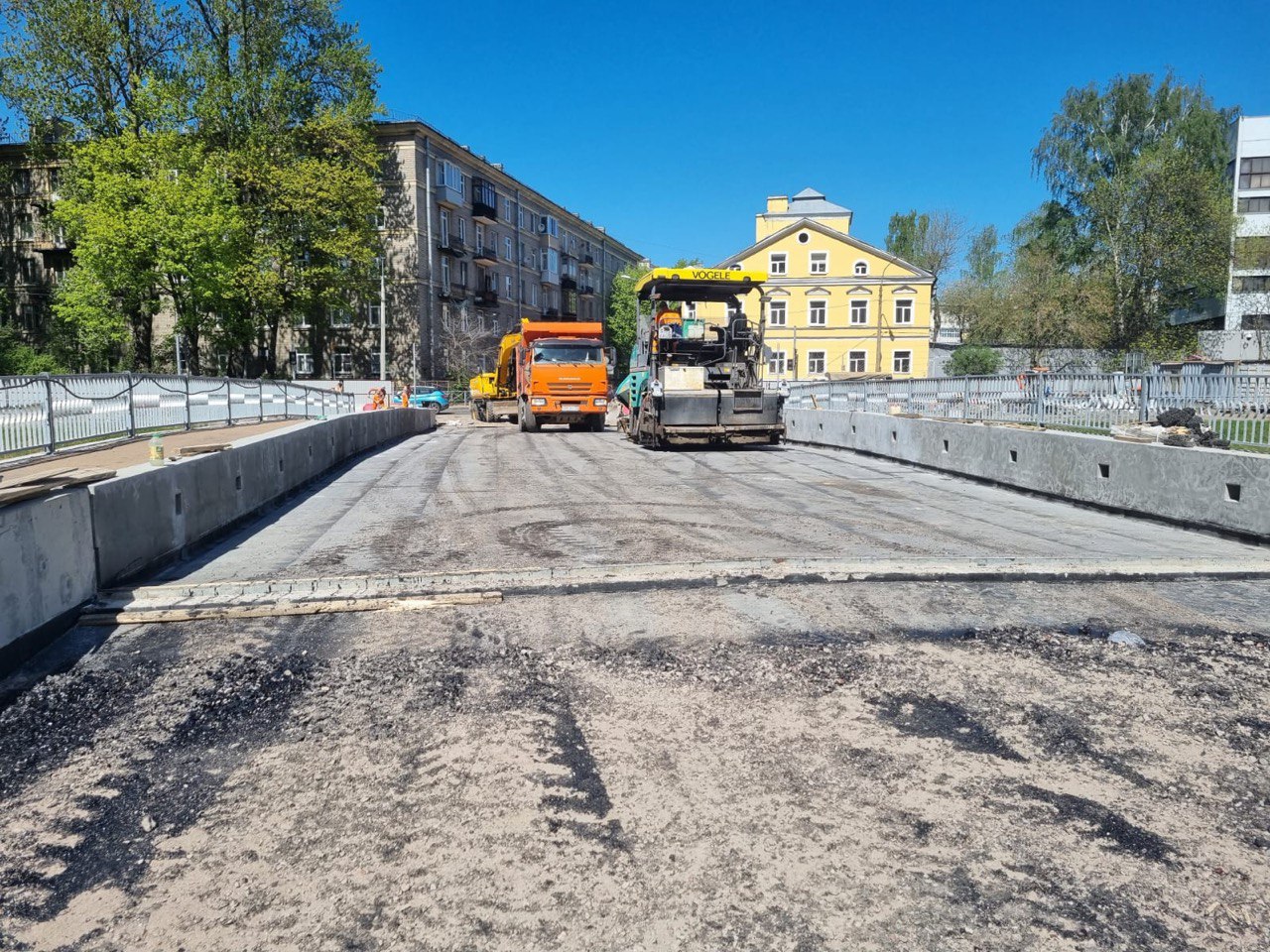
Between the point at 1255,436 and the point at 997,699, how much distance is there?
7.55 metres

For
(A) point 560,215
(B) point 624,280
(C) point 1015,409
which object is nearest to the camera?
(C) point 1015,409

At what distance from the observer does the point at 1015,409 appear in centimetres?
1423

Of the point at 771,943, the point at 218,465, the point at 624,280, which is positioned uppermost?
the point at 624,280

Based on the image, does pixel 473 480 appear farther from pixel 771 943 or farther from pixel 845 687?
pixel 771 943

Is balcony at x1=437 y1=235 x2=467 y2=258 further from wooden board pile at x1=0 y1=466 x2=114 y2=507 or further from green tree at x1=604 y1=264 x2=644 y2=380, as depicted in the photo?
wooden board pile at x1=0 y1=466 x2=114 y2=507

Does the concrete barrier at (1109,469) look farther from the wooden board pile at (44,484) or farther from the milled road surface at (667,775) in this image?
the wooden board pile at (44,484)

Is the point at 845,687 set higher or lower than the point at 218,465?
lower

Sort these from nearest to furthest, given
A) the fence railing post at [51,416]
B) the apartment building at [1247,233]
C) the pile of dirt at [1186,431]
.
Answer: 1. the pile of dirt at [1186,431]
2. the fence railing post at [51,416]
3. the apartment building at [1247,233]

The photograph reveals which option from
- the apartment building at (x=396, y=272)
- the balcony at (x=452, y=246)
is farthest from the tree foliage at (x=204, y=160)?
the balcony at (x=452, y=246)

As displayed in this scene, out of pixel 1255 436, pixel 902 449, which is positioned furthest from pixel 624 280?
pixel 1255 436

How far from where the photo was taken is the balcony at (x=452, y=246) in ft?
185

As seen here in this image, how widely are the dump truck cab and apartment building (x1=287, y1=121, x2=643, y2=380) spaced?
3301 centimetres

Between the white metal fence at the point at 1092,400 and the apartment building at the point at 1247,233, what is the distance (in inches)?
1704

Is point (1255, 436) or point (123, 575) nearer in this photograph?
point (123, 575)
